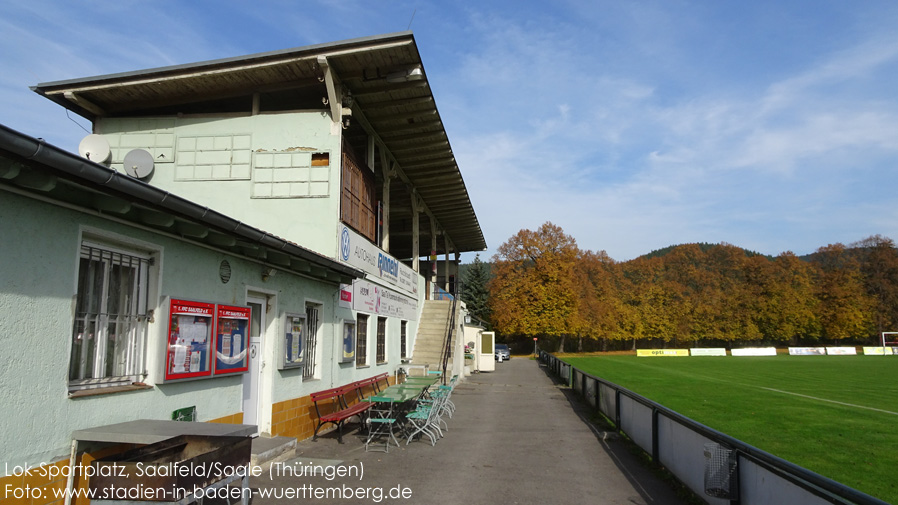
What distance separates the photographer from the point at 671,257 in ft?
255

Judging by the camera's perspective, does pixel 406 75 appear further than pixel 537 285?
No

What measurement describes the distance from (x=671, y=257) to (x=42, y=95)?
7677cm

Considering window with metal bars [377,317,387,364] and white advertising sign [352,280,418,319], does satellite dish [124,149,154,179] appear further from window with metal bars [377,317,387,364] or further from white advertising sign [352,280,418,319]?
window with metal bars [377,317,387,364]

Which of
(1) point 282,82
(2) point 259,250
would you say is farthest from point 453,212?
(2) point 259,250

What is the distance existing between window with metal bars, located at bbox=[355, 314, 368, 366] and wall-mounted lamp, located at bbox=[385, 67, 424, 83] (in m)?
5.58

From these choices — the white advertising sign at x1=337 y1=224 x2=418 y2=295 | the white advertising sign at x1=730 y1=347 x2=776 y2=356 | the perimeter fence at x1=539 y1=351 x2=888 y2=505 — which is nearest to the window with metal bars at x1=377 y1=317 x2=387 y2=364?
the white advertising sign at x1=337 y1=224 x2=418 y2=295

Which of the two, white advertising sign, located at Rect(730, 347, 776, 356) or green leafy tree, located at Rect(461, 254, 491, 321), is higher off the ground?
green leafy tree, located at Rect(461, 254, 491, 321)

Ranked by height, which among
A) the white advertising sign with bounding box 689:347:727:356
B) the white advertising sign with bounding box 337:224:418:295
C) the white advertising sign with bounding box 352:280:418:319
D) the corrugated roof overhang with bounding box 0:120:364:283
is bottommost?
the white advertising sign with bounding box 689:347:727:356

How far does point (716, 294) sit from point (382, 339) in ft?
215

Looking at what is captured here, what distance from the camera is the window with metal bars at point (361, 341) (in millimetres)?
13320

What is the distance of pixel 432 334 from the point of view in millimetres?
20766

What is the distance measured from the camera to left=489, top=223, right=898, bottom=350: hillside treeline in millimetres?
60469

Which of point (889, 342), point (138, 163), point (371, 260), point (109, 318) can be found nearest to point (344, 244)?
point (371, 260)

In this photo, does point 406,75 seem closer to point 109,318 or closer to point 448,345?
point 109,318
